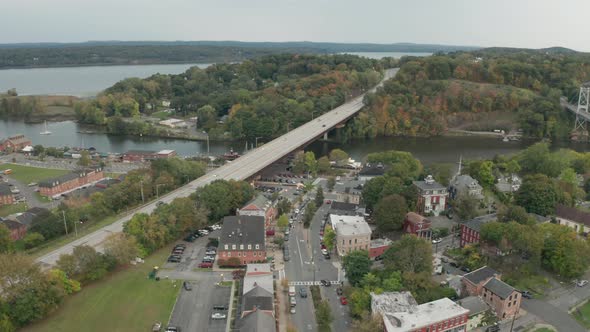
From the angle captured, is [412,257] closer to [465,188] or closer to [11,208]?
[465,188]

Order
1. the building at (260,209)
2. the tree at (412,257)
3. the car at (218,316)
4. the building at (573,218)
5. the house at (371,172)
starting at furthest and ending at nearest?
1. the house at (371,172)
2. the building at (260,209)
3. the building at (573,218)
4. the tree at (412,257)
5. the car at (218,316)

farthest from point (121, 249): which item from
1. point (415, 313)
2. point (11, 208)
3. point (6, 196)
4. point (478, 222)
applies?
point (478, 222)

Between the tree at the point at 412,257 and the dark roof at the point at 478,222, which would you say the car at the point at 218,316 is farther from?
the dark roof at the point at 478,222

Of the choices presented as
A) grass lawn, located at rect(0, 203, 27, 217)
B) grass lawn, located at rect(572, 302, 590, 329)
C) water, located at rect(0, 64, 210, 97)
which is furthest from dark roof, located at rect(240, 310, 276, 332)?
water, located at rect(0, 64, 210, 97)

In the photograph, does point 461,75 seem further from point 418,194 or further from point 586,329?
point 586,329

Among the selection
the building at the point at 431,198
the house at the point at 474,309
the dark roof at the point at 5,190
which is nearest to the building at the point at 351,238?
the building at the point at 431,198

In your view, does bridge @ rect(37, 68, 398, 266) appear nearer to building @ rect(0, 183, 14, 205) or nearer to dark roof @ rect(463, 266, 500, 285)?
building @ rect(0, 183, 14, 205)

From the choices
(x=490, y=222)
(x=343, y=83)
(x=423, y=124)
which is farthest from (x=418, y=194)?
(x=343, y=83)
